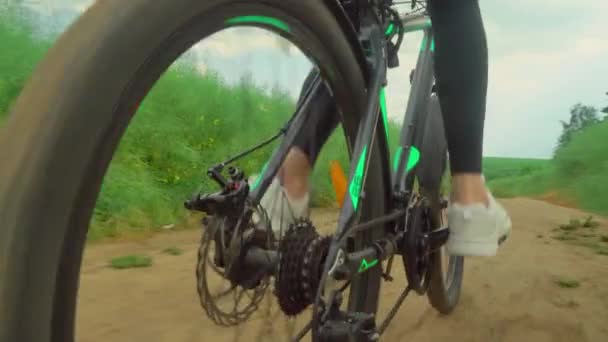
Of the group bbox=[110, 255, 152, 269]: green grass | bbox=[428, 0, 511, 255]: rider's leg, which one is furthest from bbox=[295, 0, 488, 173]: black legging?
bbox=[110, 255, 152, 269]: green grass

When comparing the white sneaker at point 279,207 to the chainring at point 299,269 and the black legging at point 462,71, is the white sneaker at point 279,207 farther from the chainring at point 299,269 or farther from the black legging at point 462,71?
the black legging at point 462,71

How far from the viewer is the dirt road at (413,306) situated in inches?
64.1

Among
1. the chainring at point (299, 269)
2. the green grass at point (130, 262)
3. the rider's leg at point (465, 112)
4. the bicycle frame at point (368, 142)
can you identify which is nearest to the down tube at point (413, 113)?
the bicycle frame at point (368, 142)

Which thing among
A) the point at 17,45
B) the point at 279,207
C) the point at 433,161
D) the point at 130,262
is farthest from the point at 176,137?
the point at 279,207

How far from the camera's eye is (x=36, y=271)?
0.56 m

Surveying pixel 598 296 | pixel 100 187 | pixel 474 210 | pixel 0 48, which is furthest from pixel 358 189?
pixel 0 48

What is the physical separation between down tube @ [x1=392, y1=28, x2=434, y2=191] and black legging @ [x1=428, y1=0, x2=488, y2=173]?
0.50 ft

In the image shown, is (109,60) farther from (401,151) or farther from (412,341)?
(412,341)

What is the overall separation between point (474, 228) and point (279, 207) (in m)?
0.45

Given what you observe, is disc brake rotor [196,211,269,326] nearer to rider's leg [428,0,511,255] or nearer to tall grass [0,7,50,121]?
rider's leg [428,0,511,255]

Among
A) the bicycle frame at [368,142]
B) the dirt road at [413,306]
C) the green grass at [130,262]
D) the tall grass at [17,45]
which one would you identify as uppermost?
the tall grass at [17,45]

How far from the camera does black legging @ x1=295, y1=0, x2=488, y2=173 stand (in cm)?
129

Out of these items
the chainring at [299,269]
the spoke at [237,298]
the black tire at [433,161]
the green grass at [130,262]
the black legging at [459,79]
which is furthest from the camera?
the green grass at [130,262]

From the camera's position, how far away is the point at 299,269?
3.25 feet
